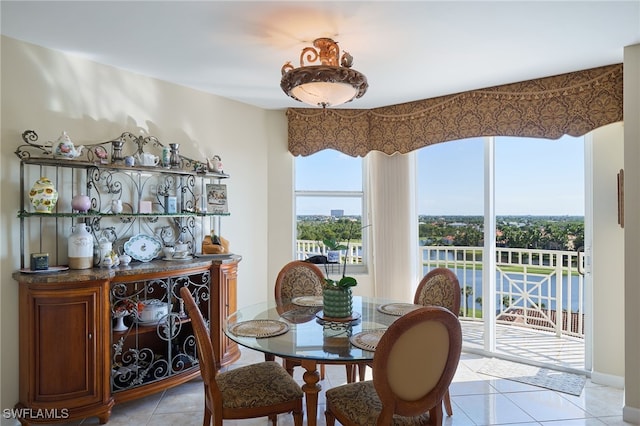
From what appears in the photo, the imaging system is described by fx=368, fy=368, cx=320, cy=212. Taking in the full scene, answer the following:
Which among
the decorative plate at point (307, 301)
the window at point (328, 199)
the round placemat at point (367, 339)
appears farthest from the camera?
the window at point (328, 199)

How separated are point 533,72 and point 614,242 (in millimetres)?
1519

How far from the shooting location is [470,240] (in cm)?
395

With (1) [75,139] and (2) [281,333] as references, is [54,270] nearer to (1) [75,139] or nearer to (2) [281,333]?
(1) [75,139]

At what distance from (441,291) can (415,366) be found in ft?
3.79

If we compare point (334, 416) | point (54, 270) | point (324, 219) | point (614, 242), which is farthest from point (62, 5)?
point (614, 242)

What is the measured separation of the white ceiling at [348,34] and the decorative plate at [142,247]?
4.52 ft

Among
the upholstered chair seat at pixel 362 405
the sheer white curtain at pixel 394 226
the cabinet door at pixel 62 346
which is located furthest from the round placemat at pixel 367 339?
the sheer white curtain at pixel 394 226

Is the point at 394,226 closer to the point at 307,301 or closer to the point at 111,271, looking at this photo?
the point at 307,301

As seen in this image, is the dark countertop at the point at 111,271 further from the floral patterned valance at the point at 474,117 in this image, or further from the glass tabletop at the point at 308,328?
the floral patterned valance at the point at 474,117

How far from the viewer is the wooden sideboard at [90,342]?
2.25 m

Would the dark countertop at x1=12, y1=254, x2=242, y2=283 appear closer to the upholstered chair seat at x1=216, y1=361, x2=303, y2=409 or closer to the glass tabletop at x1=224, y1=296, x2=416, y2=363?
the glass tabletop at x1=224, y1=296, x2=416, y2=363

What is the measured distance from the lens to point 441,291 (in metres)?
2.64

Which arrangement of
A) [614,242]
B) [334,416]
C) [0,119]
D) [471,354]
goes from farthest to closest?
1. [471,354]
2. [614,242]
3. [0,119]
4. [334,416]

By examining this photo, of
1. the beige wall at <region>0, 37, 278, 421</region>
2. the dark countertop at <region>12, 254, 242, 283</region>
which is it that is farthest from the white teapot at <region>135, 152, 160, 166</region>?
the dark countertop at <region>12, 254, 242, 283</region>
